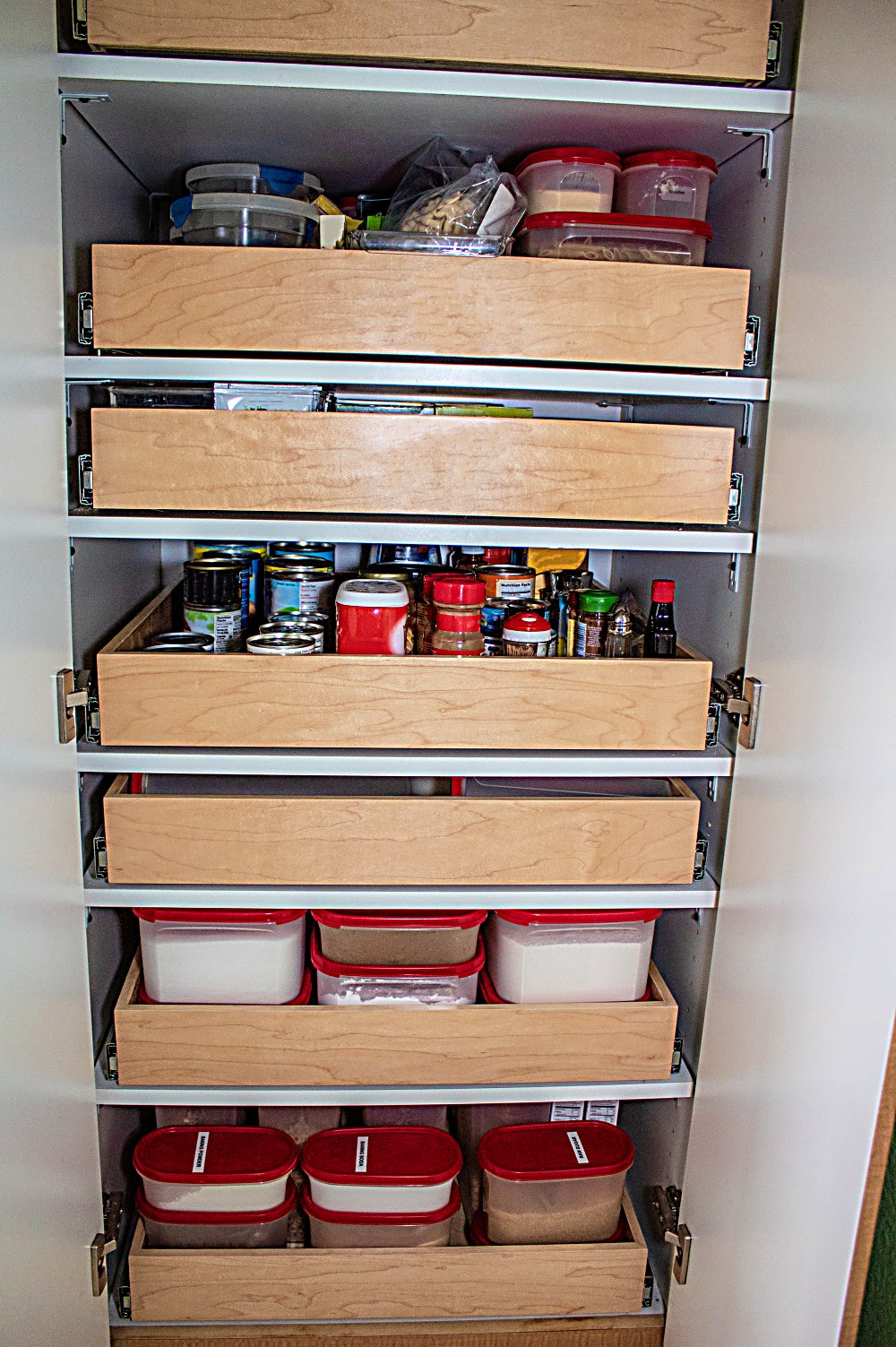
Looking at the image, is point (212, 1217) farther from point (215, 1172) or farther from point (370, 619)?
point (370, 619)

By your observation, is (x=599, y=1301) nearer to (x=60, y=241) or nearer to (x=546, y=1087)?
(x=546, y=1087)

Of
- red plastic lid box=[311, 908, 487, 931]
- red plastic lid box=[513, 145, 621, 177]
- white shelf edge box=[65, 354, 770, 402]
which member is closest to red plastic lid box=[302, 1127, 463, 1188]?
red plastic lid box=[311, 908, 487, 931]

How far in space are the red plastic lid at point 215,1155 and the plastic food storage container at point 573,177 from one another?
4.37 feet

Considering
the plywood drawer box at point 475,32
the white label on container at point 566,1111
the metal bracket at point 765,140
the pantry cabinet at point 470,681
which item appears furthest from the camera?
the white label on container at point 566,1111

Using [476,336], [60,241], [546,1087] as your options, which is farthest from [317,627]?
[546,1087]

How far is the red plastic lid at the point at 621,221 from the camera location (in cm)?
137

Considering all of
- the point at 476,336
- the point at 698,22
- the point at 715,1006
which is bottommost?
the point at 715,1006

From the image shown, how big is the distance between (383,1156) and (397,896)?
0.43m

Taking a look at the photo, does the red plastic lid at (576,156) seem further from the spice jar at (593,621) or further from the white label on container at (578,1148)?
the white label on container at (578,1148)

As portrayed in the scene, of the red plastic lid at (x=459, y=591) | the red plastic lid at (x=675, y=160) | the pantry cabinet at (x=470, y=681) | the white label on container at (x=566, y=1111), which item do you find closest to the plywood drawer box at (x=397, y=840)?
the pantry cabinet at (x=470, y=681)

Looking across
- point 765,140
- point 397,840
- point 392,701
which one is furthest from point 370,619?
point 765,140

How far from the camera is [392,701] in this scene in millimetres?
1389

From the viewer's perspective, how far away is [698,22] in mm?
1278

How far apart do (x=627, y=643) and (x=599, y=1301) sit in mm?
927
